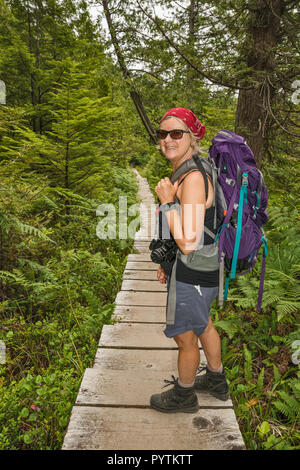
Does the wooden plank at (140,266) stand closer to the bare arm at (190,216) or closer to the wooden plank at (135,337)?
the wooden plank at (135,337)

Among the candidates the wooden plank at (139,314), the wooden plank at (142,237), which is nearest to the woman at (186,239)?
the wooden plank at (139,314)

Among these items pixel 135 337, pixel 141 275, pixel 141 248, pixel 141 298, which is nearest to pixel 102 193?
pixel 141 248

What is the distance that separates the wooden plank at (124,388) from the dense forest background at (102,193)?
0.89ft

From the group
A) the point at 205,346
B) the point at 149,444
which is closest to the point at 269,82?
the point at 205,346

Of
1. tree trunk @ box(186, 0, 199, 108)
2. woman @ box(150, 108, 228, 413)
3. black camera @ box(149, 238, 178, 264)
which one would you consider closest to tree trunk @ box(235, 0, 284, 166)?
tree trunk @ box(186, 0, 199, 108)

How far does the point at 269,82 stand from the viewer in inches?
184

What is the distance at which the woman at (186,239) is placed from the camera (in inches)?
73.9

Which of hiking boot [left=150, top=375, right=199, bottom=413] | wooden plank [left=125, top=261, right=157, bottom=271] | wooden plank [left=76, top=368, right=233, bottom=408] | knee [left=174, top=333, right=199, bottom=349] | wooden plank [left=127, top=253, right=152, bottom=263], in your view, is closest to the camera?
knee [left=174, top=333, right=199, bottom=349]

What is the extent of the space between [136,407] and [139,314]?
63.2 inches

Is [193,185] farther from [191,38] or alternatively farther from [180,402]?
[191,38]

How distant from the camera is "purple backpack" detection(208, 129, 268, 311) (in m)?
2.02

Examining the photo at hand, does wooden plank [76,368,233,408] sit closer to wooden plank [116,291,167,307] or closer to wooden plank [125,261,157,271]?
wooden plank [116,291,167,307]

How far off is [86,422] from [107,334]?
4.12 ft

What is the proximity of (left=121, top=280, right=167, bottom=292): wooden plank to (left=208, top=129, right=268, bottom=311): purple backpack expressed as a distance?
2.77 metres
